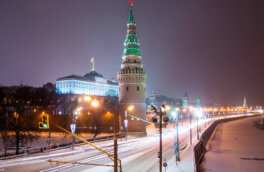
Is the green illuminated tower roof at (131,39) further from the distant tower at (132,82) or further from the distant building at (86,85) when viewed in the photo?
the distant building at (86,85)

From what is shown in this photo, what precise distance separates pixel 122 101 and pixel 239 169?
27.6 meters

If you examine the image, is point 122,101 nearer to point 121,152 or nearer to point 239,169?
point 121,152

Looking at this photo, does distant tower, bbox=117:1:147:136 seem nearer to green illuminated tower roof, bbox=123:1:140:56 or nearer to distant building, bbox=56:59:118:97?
green illuminated tower roof, bbox=123:1:140:56

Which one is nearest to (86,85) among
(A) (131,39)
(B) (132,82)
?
(A) (131,39)

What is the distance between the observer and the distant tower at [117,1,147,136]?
5559cm

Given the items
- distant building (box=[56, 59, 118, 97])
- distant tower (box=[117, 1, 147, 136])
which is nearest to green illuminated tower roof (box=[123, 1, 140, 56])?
distant tower (box=[117, 1, 147, 136])

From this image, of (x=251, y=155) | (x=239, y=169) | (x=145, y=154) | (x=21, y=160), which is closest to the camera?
(x=21, y=160)

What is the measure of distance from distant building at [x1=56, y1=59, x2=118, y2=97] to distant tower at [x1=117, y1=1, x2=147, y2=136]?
104 meters

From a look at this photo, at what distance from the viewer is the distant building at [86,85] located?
157 meters

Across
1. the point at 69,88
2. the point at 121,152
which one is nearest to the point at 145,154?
the point at 121,152

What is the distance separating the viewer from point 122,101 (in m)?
56.3

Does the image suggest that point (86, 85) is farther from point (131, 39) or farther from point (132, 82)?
point (132, 82)

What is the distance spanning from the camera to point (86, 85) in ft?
555

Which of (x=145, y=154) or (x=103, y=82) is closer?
(x=145, y=154)
